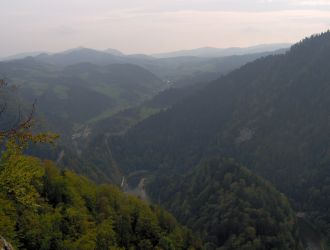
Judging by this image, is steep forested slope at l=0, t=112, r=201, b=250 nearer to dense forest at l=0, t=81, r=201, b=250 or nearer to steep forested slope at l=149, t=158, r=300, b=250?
dense forest at l=0, t=81, r=201, b=250

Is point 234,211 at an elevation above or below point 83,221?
below

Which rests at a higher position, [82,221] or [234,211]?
[82,221]

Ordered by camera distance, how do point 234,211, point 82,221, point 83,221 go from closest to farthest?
point 82,221 → point 83,221 → point 234,211

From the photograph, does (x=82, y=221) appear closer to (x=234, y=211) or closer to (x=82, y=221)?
(x=82, y=221)

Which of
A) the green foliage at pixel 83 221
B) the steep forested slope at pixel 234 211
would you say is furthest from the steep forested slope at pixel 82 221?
the steep forested slope at pixel 234 211

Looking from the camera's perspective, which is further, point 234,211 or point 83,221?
point 234,211

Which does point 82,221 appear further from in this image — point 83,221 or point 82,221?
point 83,221

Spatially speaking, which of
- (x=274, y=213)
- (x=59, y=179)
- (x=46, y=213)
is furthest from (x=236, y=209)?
(x=46, y=213)

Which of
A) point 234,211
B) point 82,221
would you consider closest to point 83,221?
point 82,221

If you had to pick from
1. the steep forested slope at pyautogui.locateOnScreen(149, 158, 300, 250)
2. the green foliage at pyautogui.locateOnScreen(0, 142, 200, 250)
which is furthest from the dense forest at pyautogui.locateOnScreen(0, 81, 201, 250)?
the steep forested slope at pyautogui.locateOnScreen(149, 158, 300, 250)

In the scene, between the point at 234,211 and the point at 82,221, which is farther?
the point at 234,211

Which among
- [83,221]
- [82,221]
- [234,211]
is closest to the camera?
[82,221]

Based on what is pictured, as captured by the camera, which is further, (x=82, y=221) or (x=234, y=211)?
(x=234, y=211)

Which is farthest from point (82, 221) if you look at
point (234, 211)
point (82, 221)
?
point (234, 211)
